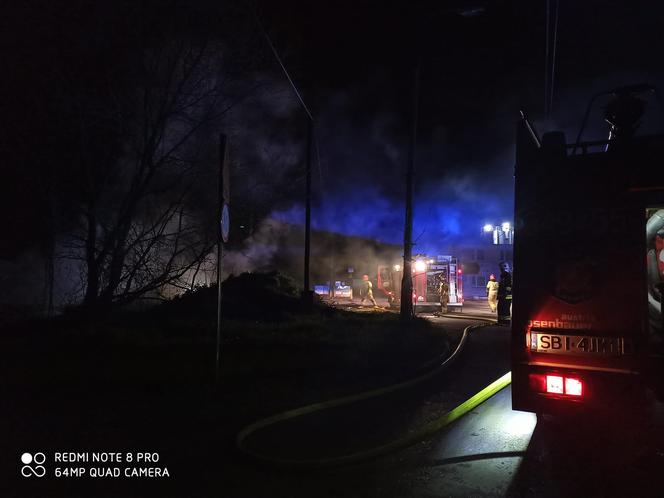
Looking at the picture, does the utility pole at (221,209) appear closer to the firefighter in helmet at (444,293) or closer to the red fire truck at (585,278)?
the red fire truck at (585,278)

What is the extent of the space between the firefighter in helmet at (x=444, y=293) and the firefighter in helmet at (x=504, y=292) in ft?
18.1

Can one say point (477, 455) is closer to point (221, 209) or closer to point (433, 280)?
point (221, 209)

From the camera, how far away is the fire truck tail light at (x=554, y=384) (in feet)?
12.2

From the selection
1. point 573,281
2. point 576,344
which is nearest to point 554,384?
point 576,344

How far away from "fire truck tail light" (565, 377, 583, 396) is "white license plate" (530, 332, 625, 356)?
0.74 feet

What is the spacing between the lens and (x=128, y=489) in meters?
3.42

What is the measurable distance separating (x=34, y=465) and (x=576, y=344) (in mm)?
4585

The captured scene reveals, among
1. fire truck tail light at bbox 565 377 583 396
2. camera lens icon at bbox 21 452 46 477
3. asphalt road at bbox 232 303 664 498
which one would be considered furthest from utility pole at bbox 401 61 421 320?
camera lens icon at bbox 21 452 46 477

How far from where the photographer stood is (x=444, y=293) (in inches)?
786

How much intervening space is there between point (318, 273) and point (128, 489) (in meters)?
44.2

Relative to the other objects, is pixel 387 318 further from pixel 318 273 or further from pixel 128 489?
pixel 318 273

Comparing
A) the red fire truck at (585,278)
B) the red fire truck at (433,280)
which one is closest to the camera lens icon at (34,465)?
the red fire truck at (585,278)

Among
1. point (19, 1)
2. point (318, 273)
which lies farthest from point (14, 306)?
point (318, 273)

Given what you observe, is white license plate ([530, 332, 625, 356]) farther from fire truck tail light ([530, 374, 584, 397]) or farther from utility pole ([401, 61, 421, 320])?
utility pole ([401, 61, 421, 320])
